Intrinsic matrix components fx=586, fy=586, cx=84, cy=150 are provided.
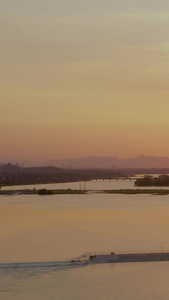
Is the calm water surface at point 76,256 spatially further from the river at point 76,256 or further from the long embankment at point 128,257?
the long embankment at point 128,257

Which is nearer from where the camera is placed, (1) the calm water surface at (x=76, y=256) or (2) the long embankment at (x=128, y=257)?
(1) the calm water surface at (x=76, y=256)

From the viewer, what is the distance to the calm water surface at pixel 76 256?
9.66 meters

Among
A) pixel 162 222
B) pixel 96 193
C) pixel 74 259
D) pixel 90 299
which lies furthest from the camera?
pixel 96 193

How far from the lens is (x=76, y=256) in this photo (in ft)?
40.5

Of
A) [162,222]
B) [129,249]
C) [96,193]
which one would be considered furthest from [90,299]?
[96,193]

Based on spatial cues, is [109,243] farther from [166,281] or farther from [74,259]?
[166,281]

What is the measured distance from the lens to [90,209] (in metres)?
25.1

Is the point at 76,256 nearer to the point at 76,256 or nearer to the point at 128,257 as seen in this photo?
the point at 76,256

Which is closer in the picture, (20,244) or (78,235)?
(20,244)

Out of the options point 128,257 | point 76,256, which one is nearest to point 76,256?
point 76,256

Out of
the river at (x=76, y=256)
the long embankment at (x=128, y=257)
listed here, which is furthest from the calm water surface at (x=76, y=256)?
the long embankment at (x=128, y=257)

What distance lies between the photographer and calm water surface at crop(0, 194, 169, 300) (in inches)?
380

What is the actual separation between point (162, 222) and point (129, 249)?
6.47 meters

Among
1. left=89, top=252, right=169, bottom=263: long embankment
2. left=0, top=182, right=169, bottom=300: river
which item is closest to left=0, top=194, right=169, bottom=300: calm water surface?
left=0, top=182, right=169, bottom=300: river
